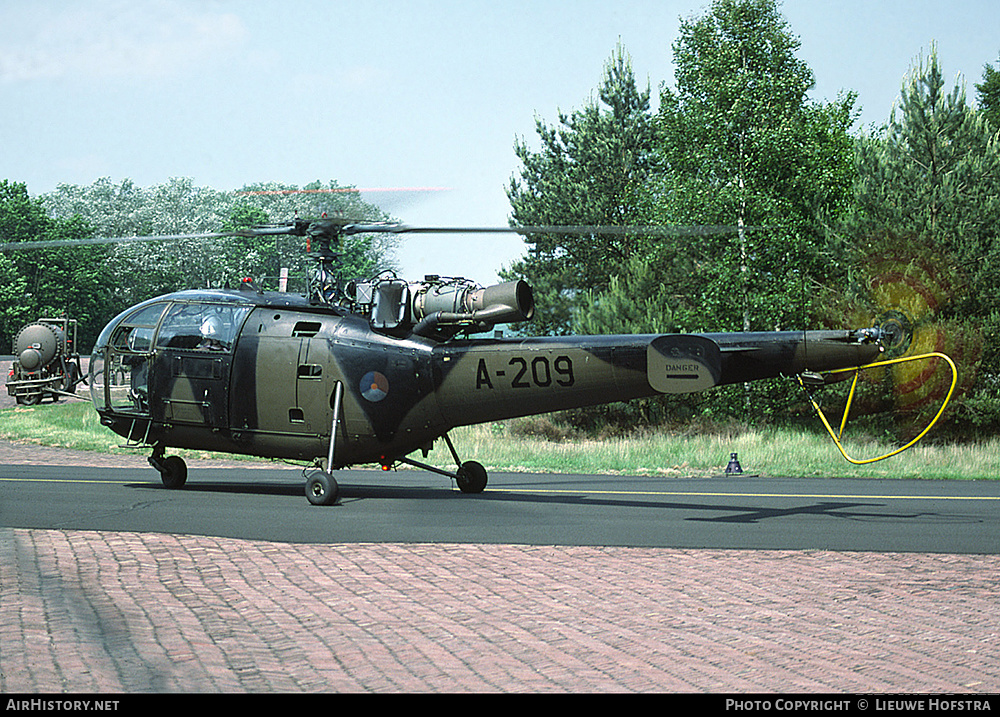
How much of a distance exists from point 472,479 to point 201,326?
4920 millimetres

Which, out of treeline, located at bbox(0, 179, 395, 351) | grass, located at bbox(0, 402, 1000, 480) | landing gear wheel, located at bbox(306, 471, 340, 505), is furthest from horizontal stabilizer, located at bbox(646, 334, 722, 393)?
treeline, located at bbox(0, 179, 395, 351)

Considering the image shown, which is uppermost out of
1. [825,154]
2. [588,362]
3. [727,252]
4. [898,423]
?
[825,154]

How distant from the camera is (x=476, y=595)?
8.00 meters

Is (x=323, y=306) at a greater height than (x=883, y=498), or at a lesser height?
greater

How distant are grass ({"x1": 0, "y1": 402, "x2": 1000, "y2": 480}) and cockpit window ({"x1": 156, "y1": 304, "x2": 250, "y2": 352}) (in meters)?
7.66

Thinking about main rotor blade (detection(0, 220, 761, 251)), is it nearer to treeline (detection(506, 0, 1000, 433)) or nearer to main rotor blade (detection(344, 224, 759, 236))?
main rotor blade (detection(344, 224, 759, 236))

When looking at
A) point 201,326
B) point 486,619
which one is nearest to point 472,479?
point 201,326

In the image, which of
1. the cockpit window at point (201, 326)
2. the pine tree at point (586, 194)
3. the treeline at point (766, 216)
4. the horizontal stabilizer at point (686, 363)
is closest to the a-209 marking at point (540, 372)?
the horizontal stabilizer at point (686, 363)

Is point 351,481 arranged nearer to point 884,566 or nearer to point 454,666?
point 884,566

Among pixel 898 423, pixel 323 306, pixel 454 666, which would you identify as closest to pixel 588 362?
pixel 323 306

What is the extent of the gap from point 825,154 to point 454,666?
118ft

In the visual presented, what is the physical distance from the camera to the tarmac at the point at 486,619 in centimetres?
570

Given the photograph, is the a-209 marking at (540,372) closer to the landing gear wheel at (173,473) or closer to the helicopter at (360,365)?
the helicopter at (360,365)
